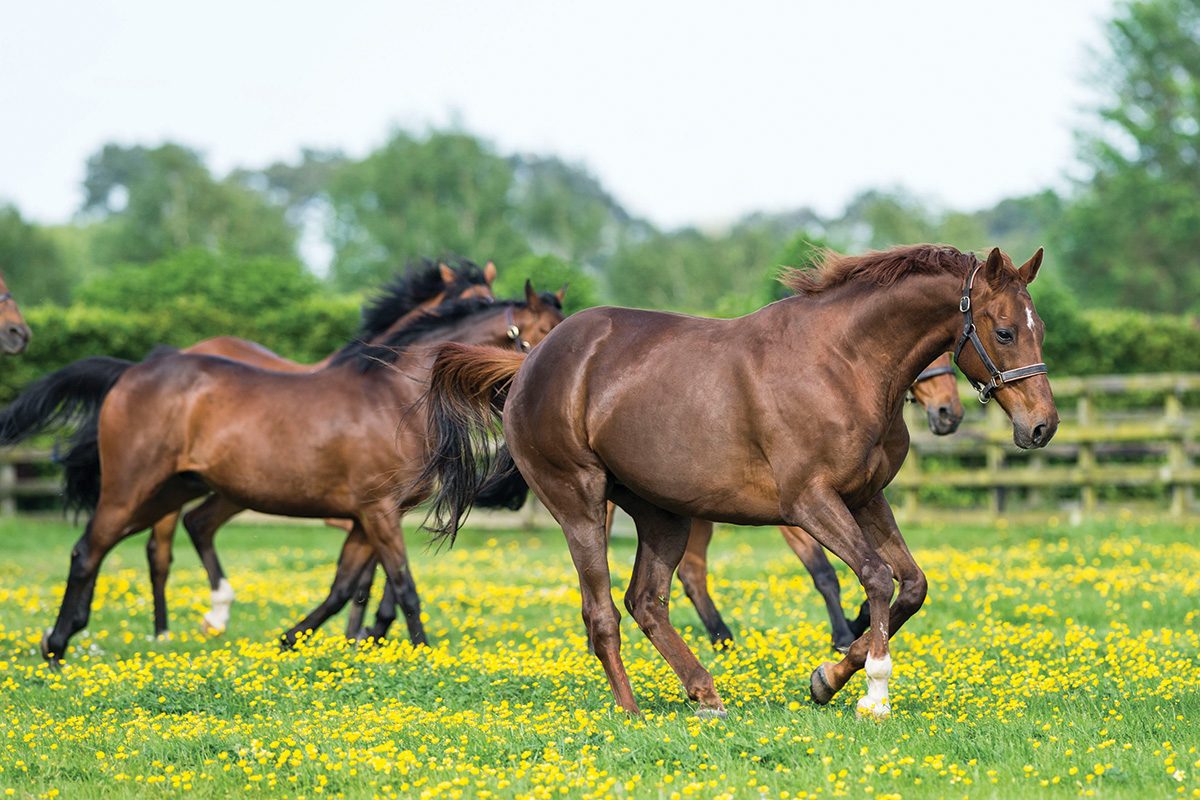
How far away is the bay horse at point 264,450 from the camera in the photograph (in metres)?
7.67

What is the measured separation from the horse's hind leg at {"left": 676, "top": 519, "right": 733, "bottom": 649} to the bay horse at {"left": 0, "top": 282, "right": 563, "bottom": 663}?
5.83 feet

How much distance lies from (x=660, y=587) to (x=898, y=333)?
1.66 meters

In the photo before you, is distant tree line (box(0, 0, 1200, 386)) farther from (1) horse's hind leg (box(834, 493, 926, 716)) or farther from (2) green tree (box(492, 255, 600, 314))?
(1) horse's hind leg (box(834, 493, 926, 716))

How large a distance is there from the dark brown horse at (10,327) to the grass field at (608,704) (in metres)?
Answer: 2.11

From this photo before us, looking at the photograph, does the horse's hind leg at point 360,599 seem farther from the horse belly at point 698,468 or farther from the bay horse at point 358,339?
the horse belly at point 698,468

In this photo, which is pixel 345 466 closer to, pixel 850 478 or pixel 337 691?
pixel 337 691

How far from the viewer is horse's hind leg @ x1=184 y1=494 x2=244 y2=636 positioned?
8.88 meters

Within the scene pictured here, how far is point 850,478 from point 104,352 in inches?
564

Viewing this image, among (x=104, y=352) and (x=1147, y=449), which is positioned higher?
(x=104, y=352)

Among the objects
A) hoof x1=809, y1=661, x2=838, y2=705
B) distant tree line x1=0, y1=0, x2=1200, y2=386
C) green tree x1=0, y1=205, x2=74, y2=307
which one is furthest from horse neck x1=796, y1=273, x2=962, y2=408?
green tree x1=0, y1=205, x2=74, y2=307

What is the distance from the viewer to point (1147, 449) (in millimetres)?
16078

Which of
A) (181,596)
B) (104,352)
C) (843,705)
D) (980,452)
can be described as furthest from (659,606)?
(104,352)

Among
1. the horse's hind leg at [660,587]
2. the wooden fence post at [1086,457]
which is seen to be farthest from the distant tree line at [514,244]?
the horse's hind leg at [660,587]

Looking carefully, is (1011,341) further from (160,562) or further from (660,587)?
(160,562)
